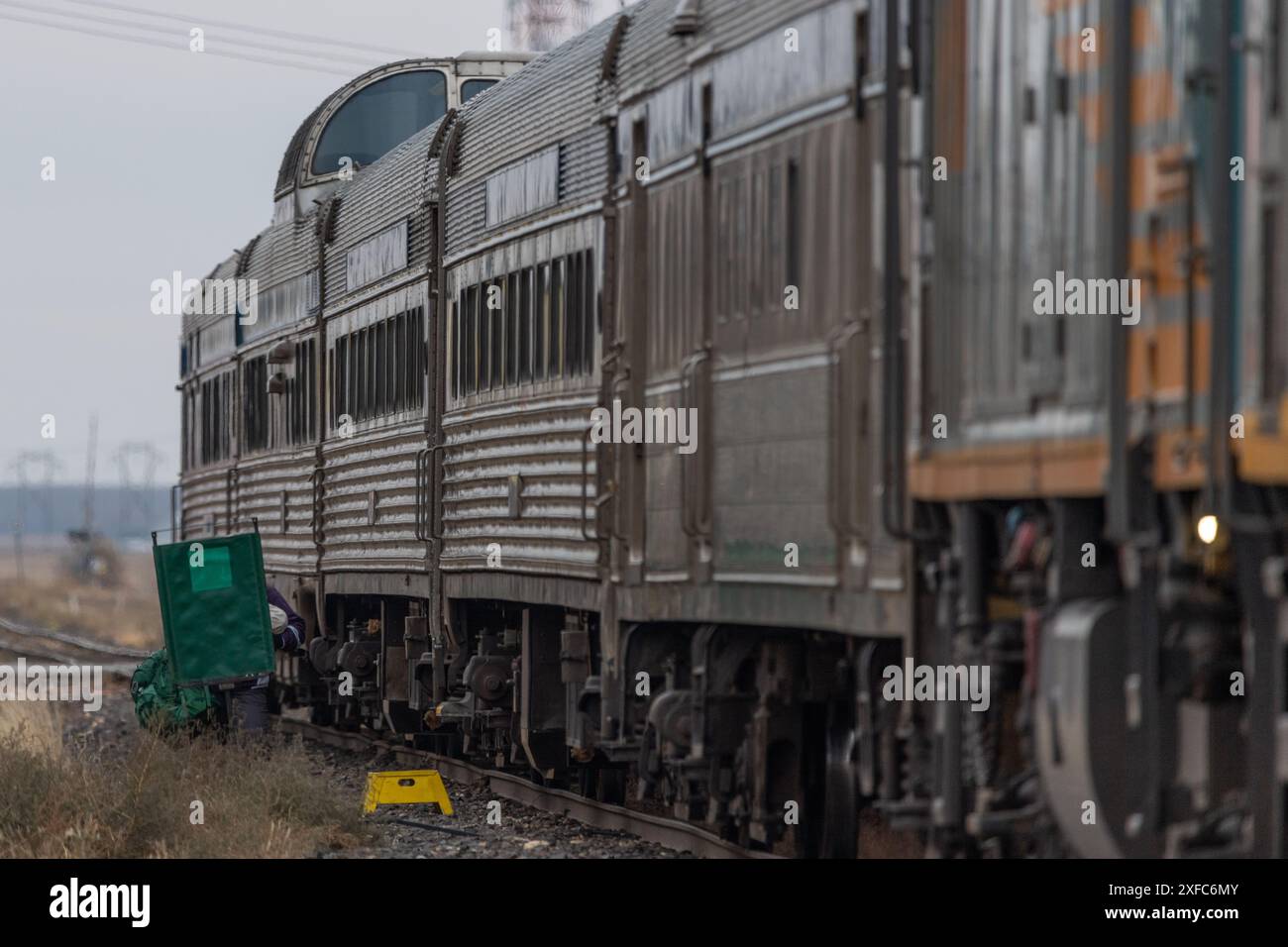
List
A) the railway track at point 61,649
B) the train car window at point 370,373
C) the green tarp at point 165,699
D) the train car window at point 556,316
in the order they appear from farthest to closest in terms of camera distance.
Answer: the railway track at point 61,649 < the train car window at point 370,373 < the green tarp at point 165,699 < the train car window at point 556,316

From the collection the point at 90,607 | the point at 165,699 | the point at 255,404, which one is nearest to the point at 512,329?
the point at 165,699

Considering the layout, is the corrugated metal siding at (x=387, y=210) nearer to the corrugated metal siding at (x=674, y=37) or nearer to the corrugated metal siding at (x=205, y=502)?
the corrugated metal siding at (x=674, y=37)

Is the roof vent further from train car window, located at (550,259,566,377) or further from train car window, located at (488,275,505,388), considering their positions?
train car window, located at (488,275,505,388)

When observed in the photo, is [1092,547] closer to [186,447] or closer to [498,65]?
[498,65]

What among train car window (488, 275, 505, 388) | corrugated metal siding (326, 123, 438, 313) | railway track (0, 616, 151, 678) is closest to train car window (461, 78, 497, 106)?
corrugated metal siding (326, 123, 438, 313)

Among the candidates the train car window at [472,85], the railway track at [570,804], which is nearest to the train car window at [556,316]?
the railway track at [570,804]

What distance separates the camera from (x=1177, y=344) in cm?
682

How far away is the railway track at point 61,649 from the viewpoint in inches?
1500

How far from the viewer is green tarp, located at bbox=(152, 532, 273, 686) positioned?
16531 mm

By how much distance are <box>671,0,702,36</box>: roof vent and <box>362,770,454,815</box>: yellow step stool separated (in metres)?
5.58

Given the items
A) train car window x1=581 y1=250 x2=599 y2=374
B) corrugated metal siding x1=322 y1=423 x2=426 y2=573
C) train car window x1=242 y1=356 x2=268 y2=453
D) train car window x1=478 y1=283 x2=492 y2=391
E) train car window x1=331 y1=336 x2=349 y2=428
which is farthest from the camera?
train car window x1=242 y1=356 x2=268 y2=453

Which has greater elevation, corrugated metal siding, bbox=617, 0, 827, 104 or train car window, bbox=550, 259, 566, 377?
corrugated metal siding, bbox=617, 0, 827, 104

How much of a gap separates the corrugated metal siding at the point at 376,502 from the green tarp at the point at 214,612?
3.77 ft
